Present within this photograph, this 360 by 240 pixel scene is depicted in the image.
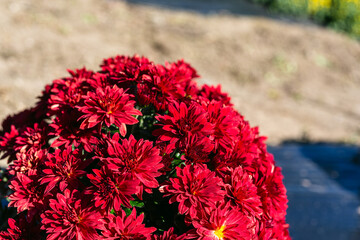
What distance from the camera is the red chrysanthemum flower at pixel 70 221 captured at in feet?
3.97

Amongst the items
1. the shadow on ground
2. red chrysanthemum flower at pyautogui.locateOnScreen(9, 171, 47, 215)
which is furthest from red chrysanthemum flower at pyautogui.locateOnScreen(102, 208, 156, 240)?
the shadow on ground

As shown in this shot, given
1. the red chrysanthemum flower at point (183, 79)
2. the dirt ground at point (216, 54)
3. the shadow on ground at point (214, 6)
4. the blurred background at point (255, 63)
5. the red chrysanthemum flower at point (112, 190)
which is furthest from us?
the shadow on ground at point (214, 6)

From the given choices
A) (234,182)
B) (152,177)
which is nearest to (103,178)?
(152,177)

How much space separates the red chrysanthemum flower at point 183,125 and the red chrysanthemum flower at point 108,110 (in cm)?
12

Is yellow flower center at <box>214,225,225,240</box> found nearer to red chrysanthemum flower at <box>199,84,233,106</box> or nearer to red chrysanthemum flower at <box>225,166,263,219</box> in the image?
red chrysanthemum flower at <box>225,166,263,219</box>

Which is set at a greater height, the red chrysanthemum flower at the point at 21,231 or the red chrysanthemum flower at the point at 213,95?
the red chrysanthemum flower at the point at 213,95

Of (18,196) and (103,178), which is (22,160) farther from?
(103,178)

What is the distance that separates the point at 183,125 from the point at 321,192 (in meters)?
2.91

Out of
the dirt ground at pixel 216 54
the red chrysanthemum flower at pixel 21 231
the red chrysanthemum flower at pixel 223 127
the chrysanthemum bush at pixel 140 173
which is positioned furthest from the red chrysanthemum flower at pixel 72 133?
the dirt ground at pixel 216 54

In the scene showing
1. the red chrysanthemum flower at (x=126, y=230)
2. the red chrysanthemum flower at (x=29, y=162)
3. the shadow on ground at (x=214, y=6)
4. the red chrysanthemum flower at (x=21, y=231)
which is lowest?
the red chrysanthemum flower at (x=21, y=231)

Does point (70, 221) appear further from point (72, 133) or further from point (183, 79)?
point (183, 79)

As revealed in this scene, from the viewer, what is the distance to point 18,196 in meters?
1.35

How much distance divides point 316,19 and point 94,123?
1232 cm

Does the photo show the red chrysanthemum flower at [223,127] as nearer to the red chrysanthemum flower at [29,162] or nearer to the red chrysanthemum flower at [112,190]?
the red chrysanthemum flower at [112,190]
